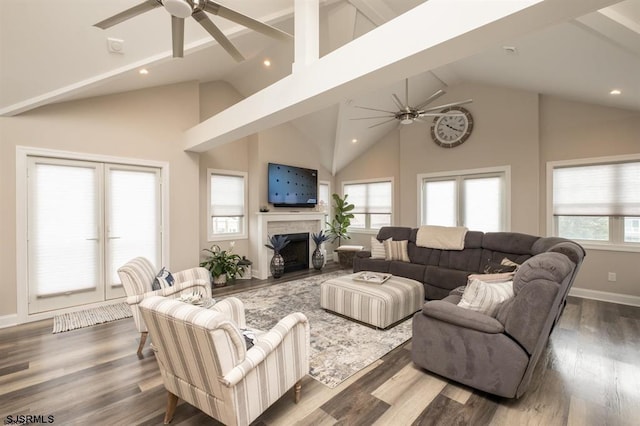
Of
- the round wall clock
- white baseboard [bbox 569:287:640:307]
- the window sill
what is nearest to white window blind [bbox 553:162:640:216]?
white baseboard [bbox 569:287:640:307]

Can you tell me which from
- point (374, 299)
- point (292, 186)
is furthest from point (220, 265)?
point (374, 299)

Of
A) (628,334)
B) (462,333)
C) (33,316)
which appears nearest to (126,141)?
(33,316)

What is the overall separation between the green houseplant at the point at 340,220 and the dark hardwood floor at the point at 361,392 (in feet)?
15.0

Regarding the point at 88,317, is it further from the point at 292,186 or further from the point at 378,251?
the point at 378,251

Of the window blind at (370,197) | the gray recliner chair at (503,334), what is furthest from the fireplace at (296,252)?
the gray recliner chair at (503,334)

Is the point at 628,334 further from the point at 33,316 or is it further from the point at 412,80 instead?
the point at 33,316

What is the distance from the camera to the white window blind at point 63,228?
364 centimetres

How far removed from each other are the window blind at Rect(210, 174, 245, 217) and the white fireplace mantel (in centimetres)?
57

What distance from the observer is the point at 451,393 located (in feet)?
7.17

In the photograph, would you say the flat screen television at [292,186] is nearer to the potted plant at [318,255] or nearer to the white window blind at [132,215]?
the potted plant at [318,255]

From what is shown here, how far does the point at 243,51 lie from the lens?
431 centimetres

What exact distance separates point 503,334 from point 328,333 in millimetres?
1774

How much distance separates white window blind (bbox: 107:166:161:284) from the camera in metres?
4.22

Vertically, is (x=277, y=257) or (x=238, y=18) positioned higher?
(x=238, y=18)
